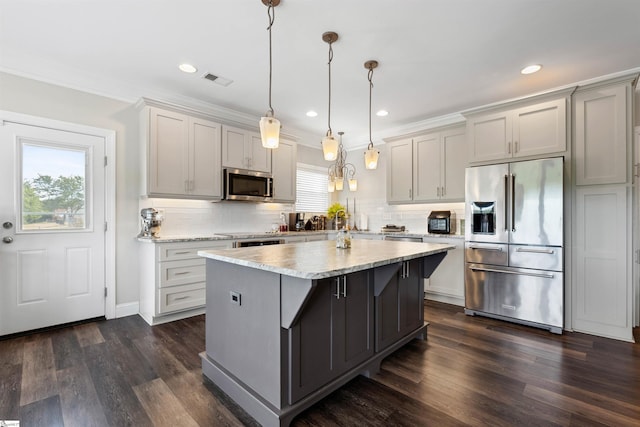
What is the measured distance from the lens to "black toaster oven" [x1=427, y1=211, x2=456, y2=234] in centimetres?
416

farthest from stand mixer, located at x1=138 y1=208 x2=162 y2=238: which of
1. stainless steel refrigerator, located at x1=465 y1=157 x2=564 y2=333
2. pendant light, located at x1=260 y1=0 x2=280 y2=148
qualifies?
stainless steel refrigerator, located at x1=465 y1=157 x2=564 y2=333

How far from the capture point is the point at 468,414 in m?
1.75

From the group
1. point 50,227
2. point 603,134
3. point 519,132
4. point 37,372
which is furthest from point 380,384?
point 50,227

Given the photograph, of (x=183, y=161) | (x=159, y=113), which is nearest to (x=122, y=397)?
(x=183, y=161)

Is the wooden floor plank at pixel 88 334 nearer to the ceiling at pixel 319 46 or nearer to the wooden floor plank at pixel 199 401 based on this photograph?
the wooden floor plank at pixel 199 401

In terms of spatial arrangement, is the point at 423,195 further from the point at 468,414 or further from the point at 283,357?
the point at 283,357

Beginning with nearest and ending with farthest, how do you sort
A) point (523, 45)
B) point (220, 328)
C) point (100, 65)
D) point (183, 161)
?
1. point (220, 328)
2. point (523, 45)
3. point (100, 65)
4. point (183, 161)

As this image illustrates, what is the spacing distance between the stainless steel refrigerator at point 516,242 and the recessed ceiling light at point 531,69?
0.92 m

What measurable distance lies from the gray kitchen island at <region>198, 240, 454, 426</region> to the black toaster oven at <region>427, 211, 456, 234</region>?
6.08 feet

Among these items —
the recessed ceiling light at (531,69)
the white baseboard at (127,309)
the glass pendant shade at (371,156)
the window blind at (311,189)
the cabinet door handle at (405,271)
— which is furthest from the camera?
the window blind at (311,189)

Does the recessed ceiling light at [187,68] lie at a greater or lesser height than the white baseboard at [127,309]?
greater

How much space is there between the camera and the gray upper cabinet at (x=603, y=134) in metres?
2.85

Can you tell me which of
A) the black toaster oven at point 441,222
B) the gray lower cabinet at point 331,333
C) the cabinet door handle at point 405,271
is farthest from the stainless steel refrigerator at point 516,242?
the gray lower cabinet at point 331,333

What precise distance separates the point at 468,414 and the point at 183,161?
360 cm
